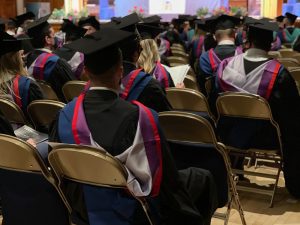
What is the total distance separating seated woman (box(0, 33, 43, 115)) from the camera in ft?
14.0

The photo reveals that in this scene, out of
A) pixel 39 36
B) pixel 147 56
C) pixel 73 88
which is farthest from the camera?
pixel 39 36

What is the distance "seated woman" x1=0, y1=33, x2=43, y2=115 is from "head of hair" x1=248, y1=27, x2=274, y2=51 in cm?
189

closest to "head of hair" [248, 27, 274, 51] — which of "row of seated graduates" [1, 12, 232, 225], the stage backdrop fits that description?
"row of seated graduates" [1, 12, 232, 225]

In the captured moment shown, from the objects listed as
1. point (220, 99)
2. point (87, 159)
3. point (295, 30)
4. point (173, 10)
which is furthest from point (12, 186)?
point (173, 10)

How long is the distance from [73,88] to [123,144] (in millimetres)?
2538

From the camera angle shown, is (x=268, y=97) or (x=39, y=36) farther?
(x=39, y=36)

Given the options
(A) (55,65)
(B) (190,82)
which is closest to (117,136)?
(B) (190,82)

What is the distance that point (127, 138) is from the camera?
2496 millimetres

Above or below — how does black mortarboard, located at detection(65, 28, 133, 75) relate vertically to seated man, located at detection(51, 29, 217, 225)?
above

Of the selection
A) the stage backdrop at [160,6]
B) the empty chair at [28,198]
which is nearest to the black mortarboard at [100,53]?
the empty chair at [28,198]

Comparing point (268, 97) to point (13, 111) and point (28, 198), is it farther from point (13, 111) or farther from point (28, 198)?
point (28, 198)

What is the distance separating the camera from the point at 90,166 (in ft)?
8.03

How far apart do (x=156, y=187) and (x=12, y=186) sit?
0.87m

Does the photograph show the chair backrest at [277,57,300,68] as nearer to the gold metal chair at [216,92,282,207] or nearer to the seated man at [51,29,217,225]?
the gold metal chair at [216,92,282,207]
